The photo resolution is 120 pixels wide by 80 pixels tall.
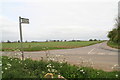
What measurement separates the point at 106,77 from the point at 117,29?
2979 cm

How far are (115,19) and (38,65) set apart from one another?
30.6 m

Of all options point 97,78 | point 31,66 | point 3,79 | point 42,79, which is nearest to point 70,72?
point 97,78

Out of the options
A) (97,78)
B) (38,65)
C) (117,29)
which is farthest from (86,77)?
(117,29)

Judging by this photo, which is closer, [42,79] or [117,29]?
[42,79]

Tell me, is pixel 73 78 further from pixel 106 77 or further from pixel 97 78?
pixel 106 77

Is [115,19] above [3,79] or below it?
above

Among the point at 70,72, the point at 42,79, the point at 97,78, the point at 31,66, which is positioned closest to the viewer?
the point at 42,79

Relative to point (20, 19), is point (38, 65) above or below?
below

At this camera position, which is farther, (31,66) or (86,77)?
(31,66)

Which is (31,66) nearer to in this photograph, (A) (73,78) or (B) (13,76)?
(B) (13,76)

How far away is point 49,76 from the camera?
15.8 feet

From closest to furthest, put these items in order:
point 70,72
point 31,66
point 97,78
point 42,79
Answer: point 42,79
point 97,78
point 70,72
point 31,66

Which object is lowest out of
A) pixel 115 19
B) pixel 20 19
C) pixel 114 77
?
pixel 114 77

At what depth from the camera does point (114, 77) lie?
5.47 metres
